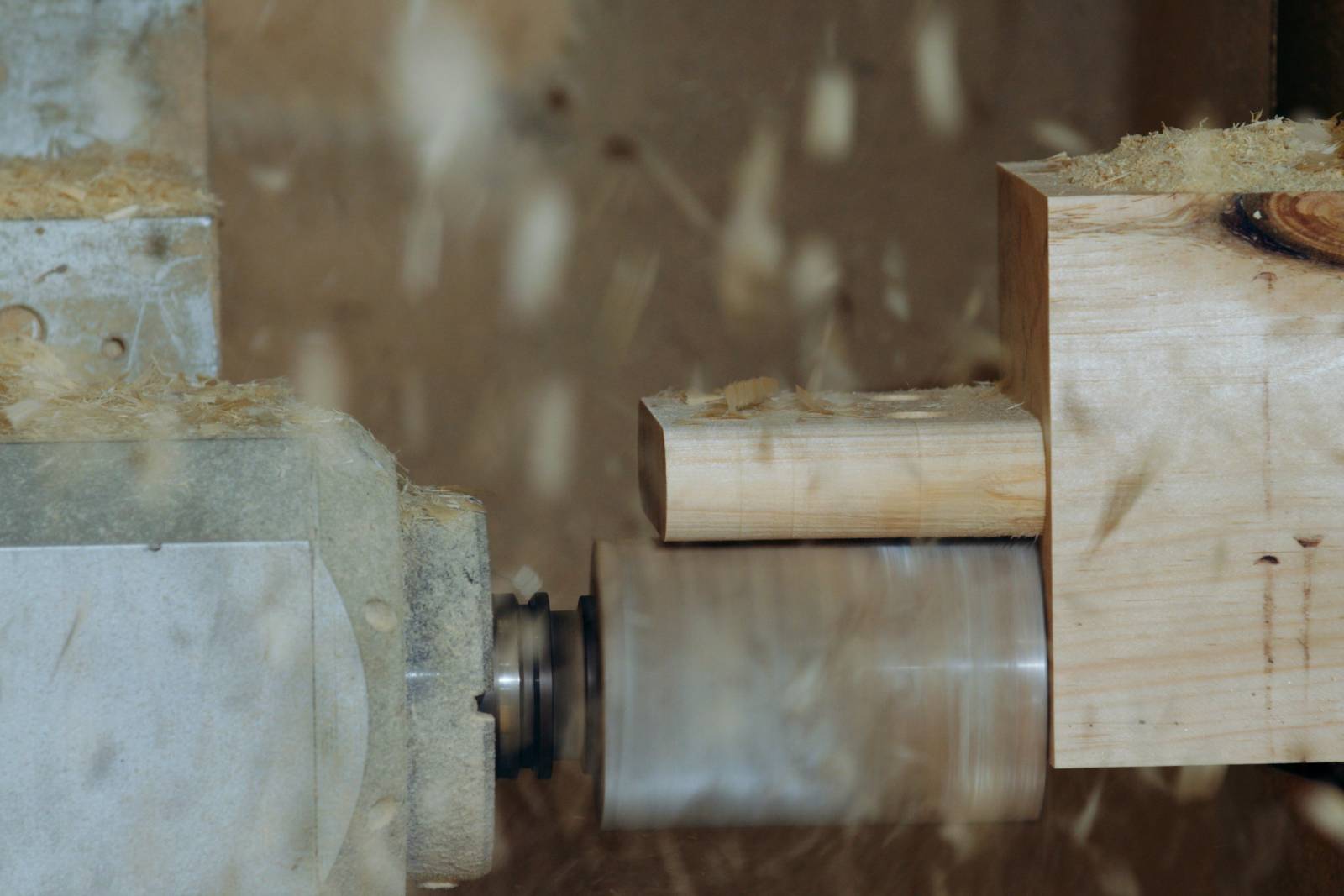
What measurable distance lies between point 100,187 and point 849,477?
128 cm

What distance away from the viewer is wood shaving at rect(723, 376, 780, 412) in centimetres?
93

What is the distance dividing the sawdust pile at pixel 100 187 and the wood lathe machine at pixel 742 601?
0.86m

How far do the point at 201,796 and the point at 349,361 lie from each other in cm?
111

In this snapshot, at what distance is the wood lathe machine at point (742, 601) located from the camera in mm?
773

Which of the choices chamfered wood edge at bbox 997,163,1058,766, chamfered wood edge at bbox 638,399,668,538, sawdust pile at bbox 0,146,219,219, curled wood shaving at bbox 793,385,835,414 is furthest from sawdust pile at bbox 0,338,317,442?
sawdust pile at bbox 0,146,219,219

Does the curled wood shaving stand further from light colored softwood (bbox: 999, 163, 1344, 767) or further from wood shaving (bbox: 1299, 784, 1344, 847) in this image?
wood shaving (bbox: 1299, 784, 1344, 847)

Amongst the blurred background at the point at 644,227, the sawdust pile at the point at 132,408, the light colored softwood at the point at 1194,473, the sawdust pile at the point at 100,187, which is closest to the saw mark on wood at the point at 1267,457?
the light colored softwood at the point at 1194,473

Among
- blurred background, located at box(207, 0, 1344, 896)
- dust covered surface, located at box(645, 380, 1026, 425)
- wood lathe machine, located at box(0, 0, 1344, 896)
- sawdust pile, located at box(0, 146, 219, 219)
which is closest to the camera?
→ wood lathe machine, located at box(0, 0, 1344, 896)

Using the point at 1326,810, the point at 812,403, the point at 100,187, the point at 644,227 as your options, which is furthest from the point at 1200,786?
the point at 100,187

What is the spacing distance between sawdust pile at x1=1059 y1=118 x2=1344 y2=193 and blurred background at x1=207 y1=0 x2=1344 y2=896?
101 cm

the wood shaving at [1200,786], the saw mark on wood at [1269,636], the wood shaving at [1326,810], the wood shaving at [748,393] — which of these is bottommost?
the wood shaving at [1200,786]

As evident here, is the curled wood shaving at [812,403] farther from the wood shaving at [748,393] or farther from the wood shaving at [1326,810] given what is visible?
the wood shaving at [1326,810]

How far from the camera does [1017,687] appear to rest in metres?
0.88

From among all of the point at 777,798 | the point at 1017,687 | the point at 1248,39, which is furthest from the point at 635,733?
the point at 1248,39
